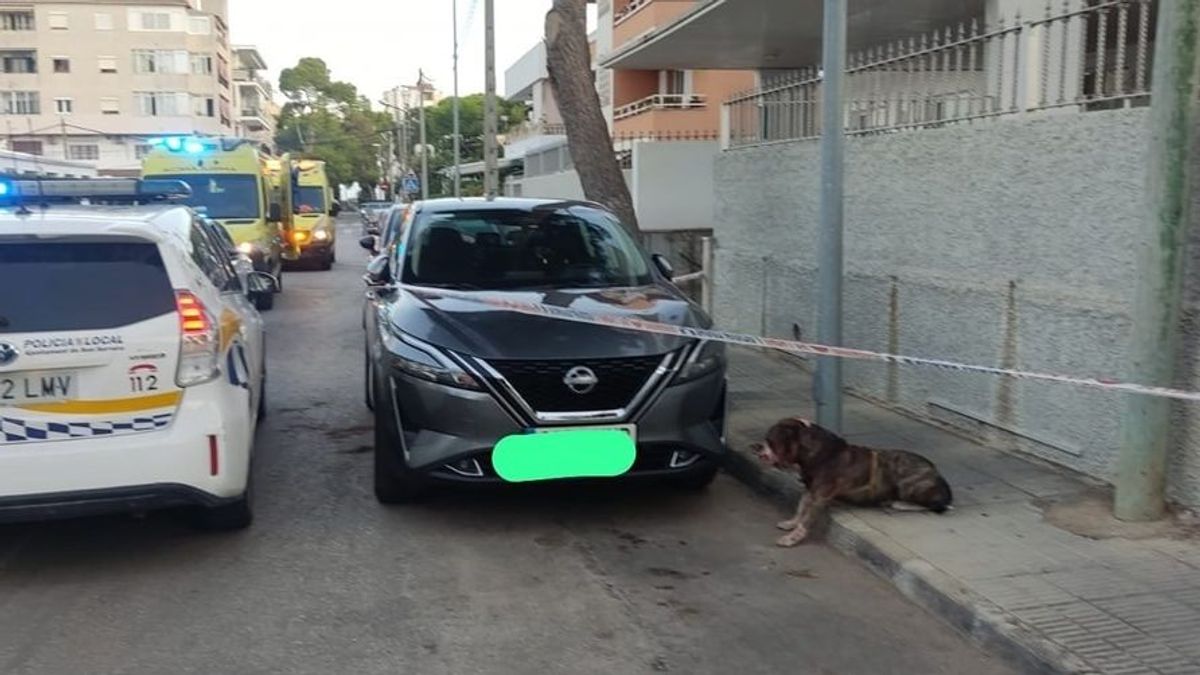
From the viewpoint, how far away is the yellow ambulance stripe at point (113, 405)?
14.7 ft

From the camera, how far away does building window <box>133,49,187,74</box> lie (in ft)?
251

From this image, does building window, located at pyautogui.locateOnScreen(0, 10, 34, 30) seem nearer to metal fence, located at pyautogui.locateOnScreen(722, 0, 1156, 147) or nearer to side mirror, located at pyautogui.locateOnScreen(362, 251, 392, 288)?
metal fence, located at pyautogui.locateOnScreen(722, 0, 1156, 147)

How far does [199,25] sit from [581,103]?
78759 millimetres

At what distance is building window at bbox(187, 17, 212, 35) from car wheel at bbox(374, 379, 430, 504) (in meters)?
81.0

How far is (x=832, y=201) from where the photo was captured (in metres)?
6.39

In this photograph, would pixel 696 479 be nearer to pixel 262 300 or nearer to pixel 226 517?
pixel 226 517

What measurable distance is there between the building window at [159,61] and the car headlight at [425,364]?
80.1 metres

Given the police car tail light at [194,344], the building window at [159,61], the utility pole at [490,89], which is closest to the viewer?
the police car tail light at [194,344]

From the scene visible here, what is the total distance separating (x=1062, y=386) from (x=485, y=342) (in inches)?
129

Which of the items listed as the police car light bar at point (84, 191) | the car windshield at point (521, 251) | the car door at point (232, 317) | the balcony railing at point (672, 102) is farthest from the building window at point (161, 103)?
the car windshield at point (521, 251)

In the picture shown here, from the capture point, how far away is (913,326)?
25.0 ft

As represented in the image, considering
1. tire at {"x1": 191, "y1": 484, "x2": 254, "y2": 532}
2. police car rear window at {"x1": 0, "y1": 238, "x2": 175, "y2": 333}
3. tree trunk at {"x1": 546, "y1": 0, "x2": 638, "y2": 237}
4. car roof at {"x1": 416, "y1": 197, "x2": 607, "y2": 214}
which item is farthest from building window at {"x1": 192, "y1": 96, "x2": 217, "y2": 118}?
police car rear window at {"x1": 0, "y1": 238, "x2": 175, "y2": 333}

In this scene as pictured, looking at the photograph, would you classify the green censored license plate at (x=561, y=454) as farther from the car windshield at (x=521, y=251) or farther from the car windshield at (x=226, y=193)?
the car windshield at (x=226, y=193)

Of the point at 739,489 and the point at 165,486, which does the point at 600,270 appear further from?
the point at 165,486
